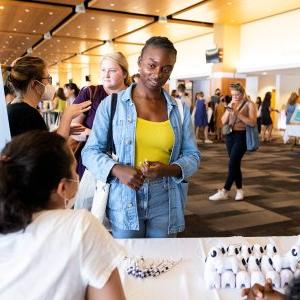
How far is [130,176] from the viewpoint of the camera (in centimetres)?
158

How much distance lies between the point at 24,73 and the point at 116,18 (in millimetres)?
13230

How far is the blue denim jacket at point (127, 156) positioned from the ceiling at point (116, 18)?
1101 centimetres

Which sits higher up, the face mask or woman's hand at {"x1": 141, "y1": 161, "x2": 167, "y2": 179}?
the face mask

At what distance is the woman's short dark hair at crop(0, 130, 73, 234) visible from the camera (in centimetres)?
85

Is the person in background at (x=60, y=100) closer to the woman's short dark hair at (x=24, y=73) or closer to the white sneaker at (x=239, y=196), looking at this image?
the white sneaker at (x=239, y=196)

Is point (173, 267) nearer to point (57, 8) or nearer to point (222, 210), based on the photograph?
point (222, 210)

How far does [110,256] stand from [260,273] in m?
0.69

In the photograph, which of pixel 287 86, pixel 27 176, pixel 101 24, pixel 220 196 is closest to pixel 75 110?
pixel 27 176

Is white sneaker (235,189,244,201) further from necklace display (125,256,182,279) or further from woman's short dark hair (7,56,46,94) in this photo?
necklace display (125,256,182,279)

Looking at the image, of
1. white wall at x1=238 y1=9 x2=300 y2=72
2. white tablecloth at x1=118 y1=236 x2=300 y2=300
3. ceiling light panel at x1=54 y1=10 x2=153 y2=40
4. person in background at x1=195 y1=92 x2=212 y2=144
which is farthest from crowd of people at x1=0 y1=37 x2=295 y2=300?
ceiling light panel at x1=54 y1=10 x2=153 y2=40

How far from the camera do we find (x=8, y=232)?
2.84 ft

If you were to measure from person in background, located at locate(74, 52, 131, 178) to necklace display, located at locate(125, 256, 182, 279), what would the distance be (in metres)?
1.13

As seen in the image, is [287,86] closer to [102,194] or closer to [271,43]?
[271,43]

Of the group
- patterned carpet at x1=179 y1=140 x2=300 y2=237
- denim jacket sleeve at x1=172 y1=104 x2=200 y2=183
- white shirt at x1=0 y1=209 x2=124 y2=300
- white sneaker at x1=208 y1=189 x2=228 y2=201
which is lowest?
patterned carpet at x1=179 y1=140 x2=300 y2=237
